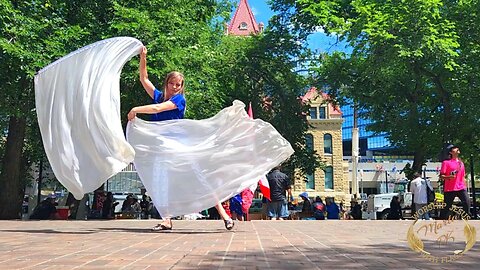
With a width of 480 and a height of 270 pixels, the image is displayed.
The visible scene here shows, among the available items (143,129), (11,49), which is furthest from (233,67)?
(143,129)

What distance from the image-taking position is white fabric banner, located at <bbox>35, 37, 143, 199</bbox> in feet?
26.5

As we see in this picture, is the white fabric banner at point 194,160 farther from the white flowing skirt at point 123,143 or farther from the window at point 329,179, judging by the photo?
the window at point 329,179

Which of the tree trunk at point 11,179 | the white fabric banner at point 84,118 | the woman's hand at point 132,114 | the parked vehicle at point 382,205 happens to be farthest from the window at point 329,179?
the woman's hand at point 132,114

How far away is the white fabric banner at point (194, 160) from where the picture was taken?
8.28 meters

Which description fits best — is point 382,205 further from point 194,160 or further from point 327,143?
point 327,143

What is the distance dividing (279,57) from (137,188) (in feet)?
67.3

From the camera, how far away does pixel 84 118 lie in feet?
26.9

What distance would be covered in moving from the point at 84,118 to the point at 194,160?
164 cm

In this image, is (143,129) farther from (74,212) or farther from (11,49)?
(74,212)

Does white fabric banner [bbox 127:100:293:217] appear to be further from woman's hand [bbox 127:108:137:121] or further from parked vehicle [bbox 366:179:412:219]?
parked vehicle [bbox 366:179:412:219]

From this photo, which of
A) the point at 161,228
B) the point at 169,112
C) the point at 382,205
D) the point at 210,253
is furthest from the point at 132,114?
the point at 382,205

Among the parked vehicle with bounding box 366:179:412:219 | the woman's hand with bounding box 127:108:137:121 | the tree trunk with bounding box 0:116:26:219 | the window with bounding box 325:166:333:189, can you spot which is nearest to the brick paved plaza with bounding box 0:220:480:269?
the woman's hand with bounding box 127:108:137:121

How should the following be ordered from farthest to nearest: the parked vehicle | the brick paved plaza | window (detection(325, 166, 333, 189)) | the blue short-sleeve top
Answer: window (detection(325, 166, 333, 189)) < the parked vehicle < the blue short-sleeve top < the brick paved plaza

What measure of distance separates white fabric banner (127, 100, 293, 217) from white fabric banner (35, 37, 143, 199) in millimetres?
455
